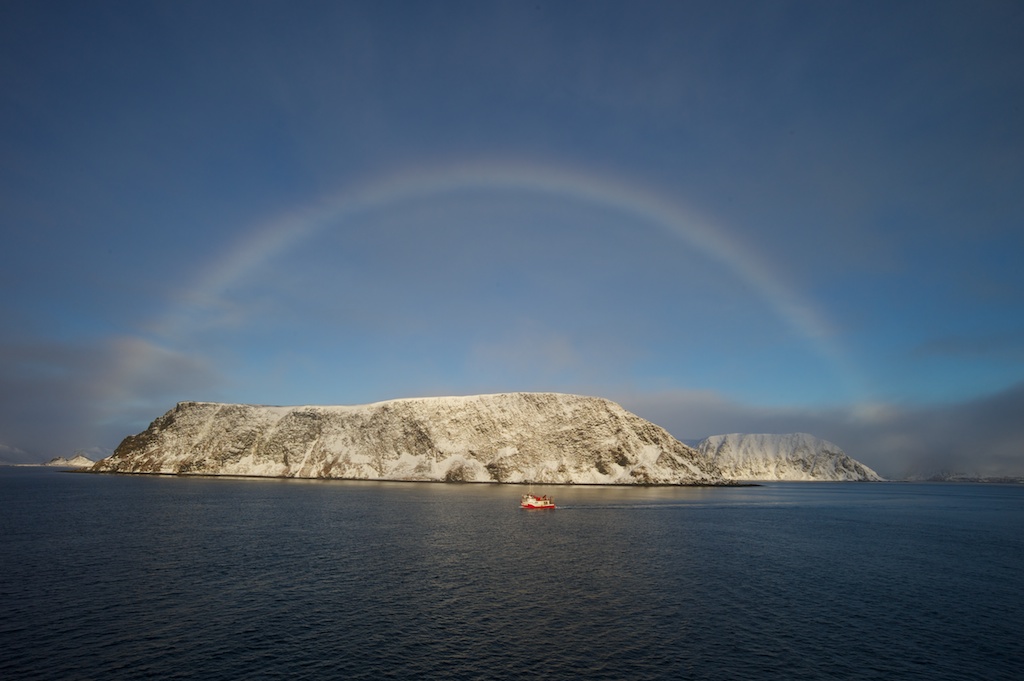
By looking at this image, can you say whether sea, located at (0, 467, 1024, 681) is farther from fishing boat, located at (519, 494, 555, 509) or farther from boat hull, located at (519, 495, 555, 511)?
fishing boat, located at (519, 494, 555, 509)

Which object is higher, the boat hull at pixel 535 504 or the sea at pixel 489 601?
the boat hull at pixel 535 504

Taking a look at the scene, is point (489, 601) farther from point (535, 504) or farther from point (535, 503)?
point (535, 503)

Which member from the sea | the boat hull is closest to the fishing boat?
the boat hull

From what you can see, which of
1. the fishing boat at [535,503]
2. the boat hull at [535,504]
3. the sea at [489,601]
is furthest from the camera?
the fishing boat at [535,503]

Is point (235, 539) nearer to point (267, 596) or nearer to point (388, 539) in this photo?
point (388, 539)

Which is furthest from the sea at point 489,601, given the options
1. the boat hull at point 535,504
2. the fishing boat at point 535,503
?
the fishing boat at point 535,503

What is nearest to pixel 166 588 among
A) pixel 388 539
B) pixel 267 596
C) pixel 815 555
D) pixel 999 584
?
pixel 267 596

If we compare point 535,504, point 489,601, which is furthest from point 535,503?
point 489,601

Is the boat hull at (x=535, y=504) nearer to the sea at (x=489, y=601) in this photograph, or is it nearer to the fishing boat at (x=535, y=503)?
the fishing boat at (x=535, y=503)
